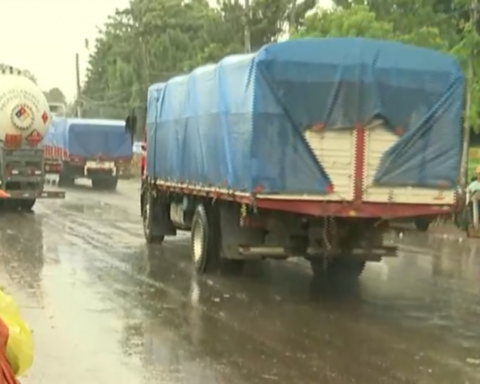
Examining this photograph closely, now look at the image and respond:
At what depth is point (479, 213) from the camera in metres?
21.8

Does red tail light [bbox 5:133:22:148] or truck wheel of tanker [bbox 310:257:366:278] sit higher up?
red tail light [bbox 5:133:22:148]

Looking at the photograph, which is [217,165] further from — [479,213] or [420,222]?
[479,213]

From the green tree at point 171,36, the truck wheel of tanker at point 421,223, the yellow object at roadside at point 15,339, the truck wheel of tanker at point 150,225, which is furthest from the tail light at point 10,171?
the yellow object at roadside at point 15,339

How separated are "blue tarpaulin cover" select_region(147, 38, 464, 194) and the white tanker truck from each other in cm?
1360

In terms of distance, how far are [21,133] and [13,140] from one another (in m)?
0.28

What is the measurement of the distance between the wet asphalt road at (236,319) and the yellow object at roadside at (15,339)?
456cm

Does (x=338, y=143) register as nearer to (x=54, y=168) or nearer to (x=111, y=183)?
(x=111, y=183)

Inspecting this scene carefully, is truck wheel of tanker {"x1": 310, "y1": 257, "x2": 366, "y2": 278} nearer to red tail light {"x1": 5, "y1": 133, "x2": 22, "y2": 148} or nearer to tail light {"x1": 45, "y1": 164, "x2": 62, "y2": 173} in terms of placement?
red tail light {"x1": 5, "y1": 133, "x2": 22, "y2": 148}

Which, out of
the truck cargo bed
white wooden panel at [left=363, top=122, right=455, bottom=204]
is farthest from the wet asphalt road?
the truck cargo bed

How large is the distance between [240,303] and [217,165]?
7.43ft

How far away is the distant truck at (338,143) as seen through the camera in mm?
11680

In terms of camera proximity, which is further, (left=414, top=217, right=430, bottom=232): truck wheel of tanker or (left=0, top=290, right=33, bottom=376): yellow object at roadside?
(left=414, top=217, right=430, bottom=232): truck wheel of tanker

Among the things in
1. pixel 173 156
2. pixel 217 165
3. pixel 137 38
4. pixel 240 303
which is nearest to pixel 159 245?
pixel 173 156

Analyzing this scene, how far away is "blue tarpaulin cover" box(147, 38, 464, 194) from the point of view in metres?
11.7
